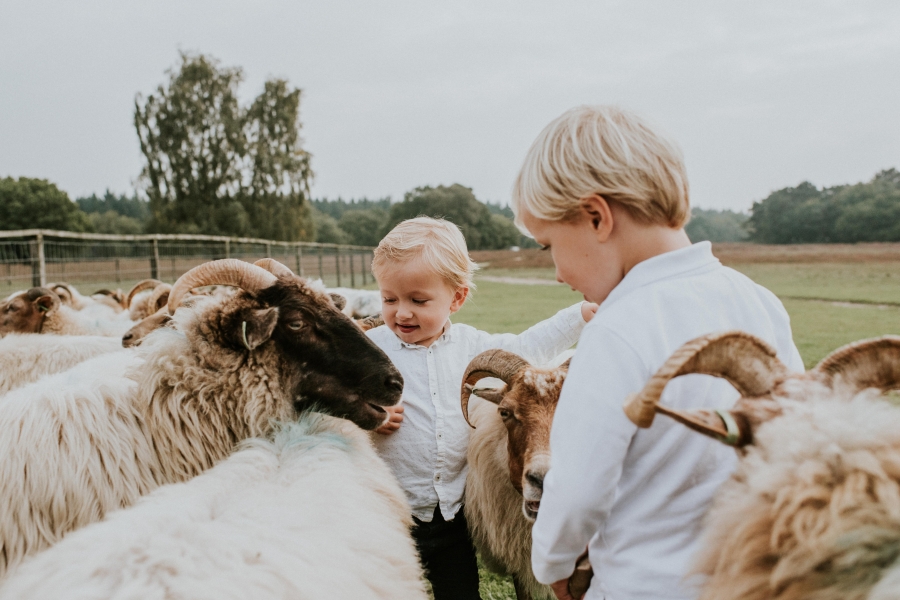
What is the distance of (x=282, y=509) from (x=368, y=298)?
28.4ft

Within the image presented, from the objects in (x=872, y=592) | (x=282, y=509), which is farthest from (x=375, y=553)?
(x=872, y=592)

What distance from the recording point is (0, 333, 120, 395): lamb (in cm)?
473

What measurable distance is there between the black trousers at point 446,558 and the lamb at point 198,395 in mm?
632

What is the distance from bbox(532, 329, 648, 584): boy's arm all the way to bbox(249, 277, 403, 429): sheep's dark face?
54.5 inches

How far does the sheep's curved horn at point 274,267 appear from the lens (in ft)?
10.1

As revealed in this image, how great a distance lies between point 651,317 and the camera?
1.37m

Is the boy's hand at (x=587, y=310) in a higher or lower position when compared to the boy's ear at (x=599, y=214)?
lower

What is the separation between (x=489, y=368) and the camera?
10.0ft

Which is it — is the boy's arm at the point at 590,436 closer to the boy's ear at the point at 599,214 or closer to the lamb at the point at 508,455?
the boy's ear at the point at 599,214

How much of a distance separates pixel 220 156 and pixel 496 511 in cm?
4118

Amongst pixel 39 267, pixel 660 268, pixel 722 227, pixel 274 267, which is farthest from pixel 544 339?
pixel 722 227

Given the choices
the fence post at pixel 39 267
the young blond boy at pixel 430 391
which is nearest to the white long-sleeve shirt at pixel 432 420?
the young blond boy at pixel 430 391

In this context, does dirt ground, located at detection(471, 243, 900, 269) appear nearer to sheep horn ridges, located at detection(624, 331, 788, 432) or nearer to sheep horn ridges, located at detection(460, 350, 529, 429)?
sheep horn ridges, located at detection(460, 350, 529, 429)

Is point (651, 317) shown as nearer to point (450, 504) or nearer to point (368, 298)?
point (450, 504)
